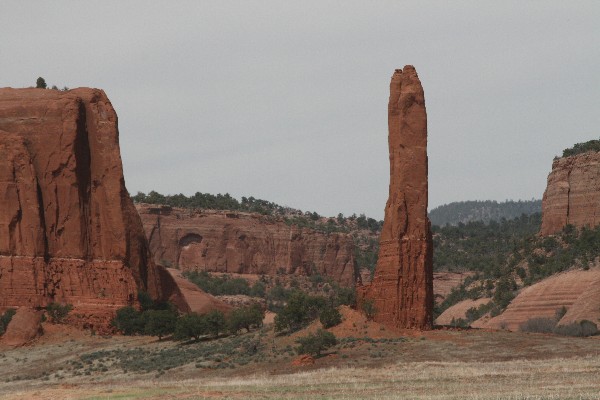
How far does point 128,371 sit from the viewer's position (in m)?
68.1

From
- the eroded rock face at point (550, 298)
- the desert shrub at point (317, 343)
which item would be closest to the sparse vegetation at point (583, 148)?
the eroded rock face at point (550, 298)

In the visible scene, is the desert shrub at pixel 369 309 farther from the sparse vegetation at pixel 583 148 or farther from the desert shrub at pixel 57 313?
the sparse vegetation at pixel 583 148

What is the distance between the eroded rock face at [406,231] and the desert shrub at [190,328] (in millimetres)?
12856

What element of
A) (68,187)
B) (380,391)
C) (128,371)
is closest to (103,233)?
(68,187)

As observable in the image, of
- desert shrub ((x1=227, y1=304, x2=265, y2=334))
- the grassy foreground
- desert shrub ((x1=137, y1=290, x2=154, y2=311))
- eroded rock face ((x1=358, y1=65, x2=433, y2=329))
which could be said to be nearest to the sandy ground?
the grassy foreground

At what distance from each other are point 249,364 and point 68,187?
2783cm

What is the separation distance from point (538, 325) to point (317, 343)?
30.1 metres

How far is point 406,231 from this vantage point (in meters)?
67.2

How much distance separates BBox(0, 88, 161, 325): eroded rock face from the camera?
85.9m

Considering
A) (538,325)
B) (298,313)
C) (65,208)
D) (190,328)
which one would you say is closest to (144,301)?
(65,208)

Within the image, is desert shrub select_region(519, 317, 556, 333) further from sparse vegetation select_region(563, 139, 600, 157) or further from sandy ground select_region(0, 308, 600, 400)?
sparse vegetation select_region(563, 139, 600, 157)

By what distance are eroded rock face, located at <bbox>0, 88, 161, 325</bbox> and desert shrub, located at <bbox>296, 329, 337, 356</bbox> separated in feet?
78.8

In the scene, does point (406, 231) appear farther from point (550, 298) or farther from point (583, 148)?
point (583, 148)

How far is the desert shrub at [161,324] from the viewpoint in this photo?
80438 mm
